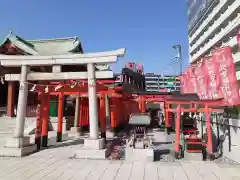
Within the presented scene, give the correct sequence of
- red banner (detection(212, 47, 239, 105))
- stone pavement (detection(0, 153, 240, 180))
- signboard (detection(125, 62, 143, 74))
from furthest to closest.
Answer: signboard (detection(125, 62, 143, 74)) < red banner (detection(212, 47, 239, 105)) < stone pavement (detection(0, 153, 240, 180))

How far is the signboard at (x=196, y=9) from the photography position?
37.9 m

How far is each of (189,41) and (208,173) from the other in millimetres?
45851

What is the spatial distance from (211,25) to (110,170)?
3588cm

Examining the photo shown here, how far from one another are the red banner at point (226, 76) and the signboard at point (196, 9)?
28.9 meters

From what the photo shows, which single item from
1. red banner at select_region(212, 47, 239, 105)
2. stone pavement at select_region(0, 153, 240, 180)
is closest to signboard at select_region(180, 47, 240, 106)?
red banner at select_region(212, 47, 239, 105)

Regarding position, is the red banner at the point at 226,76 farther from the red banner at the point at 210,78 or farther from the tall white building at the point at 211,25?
the tall white building at the point at 211,25

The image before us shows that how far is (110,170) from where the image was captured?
7922 mm

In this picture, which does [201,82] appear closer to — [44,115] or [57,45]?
[44,115]

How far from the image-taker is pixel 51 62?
10.7m

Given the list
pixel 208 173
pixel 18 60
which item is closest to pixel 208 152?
pixel 208 173

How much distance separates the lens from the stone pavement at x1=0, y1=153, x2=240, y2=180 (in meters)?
7.19

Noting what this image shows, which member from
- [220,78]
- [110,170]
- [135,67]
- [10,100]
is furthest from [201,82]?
[135,67]

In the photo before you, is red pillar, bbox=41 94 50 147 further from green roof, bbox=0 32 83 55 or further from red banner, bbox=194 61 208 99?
green roof, bbox=0 32 83 55

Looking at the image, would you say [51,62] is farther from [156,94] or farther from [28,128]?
[156,94]
